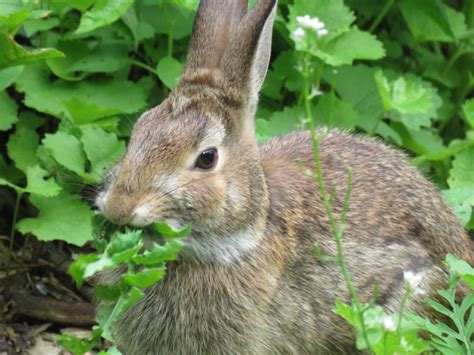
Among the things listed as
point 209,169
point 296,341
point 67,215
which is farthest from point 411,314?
point 67,215

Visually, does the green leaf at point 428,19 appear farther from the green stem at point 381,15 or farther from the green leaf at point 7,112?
the green leaf at point 7,112

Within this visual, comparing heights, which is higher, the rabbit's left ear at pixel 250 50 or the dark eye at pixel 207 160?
the rabbit's left ear at pixel 250 50

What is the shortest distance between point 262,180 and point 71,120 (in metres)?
1.28

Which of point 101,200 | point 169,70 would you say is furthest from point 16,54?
point 101,200

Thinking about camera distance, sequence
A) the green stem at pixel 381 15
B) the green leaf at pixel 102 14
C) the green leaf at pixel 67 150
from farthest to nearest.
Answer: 1. the green stem at pixel 381 15
2. the green leaf at pixel 102 14
3. the green leaf at pixel 67 150

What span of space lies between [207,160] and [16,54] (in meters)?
1.27

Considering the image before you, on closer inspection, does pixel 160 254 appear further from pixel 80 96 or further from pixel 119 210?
pixel 80 96

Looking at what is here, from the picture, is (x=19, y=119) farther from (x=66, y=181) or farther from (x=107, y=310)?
(x=107, y=310)

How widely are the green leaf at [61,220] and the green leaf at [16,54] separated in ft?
1.98

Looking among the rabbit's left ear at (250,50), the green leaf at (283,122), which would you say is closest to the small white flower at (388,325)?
the rabbit's left ear at (250,50)

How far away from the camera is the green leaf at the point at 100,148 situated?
4766 mm

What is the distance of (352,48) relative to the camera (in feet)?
17.4

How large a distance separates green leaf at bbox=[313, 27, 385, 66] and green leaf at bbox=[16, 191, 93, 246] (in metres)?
1.40

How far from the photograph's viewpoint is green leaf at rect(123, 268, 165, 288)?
11.9ft
